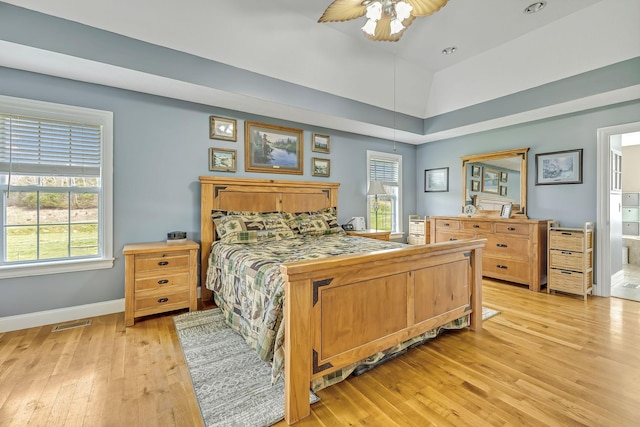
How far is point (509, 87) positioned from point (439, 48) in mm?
1140

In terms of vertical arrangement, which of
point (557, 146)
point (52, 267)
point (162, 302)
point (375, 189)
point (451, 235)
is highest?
point (557, 146)

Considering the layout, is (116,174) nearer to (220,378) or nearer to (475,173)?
(220,378)

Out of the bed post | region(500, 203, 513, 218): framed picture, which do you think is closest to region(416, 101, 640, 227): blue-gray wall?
region(500, 203, 513, 218): framed picture

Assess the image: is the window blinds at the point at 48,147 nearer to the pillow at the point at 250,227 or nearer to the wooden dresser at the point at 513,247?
the pillow at the point at 250,227

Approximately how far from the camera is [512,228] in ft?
13.2

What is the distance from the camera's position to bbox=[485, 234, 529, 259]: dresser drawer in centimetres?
391

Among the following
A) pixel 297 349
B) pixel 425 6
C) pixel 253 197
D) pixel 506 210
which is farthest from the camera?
pixel 506 210

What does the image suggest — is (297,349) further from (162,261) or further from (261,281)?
(162,261)

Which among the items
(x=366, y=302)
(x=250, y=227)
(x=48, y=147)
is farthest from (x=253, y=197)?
(x=366, y=302)

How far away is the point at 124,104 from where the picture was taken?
10.2 ft

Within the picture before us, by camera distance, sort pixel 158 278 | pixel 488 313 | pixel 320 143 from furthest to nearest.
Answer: pixel 320 143 → pixel 488 313 → pixel 158 278

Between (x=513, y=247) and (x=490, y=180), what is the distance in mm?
1249

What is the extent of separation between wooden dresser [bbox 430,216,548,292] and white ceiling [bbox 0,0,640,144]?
1.82 meters

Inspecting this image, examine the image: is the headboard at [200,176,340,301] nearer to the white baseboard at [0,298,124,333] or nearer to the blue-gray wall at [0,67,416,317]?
the blue-gray wall at [0,67,416,317]
